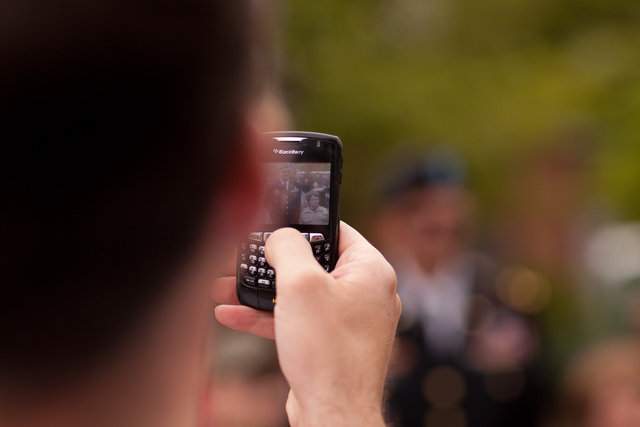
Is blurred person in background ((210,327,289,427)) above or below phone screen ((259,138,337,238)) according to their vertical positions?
below

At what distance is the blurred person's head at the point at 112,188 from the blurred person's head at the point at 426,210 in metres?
2.28

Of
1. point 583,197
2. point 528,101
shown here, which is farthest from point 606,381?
point 528,101

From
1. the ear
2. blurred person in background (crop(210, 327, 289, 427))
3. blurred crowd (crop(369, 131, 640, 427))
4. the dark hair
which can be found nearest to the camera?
the dark hair

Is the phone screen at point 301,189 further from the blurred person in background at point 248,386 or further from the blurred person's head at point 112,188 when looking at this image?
the blurred person in background at point 248,386

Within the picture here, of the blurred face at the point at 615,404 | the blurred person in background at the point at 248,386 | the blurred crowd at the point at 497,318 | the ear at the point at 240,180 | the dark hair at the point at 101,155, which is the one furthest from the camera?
the blurred crowd at the point at 497,318

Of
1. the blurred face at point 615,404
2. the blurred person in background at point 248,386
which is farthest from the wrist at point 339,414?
the blurred face at point 615,404

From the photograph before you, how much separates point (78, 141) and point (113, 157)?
0.10 feet

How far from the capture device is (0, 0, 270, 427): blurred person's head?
1.74ft

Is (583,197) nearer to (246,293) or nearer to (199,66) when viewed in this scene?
(246,293)

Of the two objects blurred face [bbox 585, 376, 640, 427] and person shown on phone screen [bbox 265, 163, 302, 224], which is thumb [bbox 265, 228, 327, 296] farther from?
blurred face [bbox 585, 376, 640, 427]

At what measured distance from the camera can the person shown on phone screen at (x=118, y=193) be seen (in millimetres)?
531

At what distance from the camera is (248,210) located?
2.33ft

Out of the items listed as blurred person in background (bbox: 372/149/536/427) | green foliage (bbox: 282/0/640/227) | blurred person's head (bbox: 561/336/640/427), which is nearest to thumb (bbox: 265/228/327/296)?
blurred person in background (bbox: 372/149/536/427)

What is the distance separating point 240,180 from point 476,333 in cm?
220
